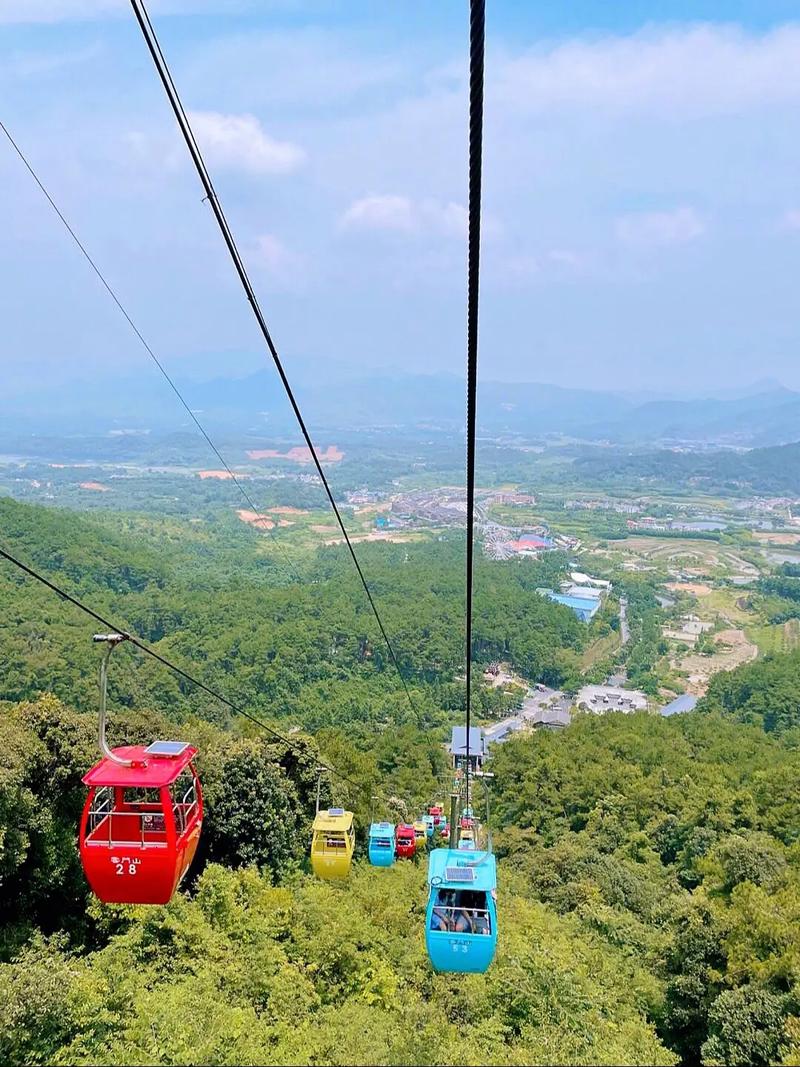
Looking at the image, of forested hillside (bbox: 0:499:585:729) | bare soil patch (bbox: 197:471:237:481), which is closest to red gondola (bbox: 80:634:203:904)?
forested hillside (bbox: 0:499:585:729)

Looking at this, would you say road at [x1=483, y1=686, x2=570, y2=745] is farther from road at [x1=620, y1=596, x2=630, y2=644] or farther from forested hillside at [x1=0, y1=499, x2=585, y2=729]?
road at [x1=620, y1=596, x2=630, y2=644]

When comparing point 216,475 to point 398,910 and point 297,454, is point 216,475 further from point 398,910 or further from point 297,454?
point 398,910

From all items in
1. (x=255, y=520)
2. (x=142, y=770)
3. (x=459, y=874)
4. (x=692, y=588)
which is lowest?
(x=692, y=588)

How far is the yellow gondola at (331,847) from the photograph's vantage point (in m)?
12.1

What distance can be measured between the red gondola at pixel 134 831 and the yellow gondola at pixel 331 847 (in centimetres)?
575

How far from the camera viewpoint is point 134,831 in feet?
22.5

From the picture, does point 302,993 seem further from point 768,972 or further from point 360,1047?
point 768,972

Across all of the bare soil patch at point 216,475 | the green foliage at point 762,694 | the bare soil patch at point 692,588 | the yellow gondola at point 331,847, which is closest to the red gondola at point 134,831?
the yellow gondola at point 331,847

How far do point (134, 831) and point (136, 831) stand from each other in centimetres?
2

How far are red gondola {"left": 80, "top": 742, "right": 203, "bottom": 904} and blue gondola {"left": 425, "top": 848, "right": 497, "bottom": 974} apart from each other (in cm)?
260

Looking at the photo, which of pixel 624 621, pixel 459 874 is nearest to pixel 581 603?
pixel 624 621

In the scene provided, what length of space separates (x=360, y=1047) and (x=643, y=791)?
1714cm

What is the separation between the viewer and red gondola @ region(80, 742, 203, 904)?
6215mm

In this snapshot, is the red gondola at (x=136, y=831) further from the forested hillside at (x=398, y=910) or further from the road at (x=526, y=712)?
the road at (x=526, y=712)
